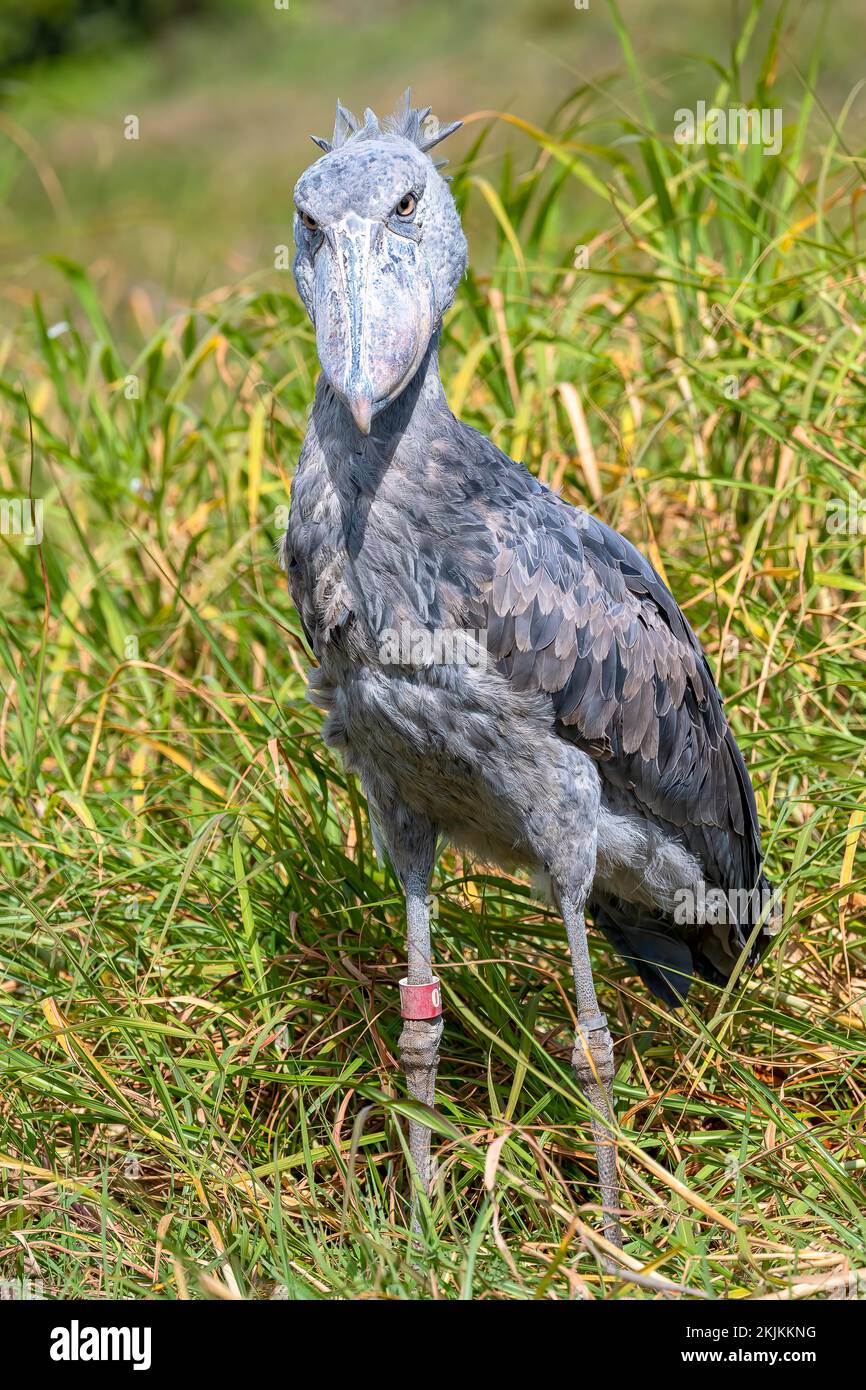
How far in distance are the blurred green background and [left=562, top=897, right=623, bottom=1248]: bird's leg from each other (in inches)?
318

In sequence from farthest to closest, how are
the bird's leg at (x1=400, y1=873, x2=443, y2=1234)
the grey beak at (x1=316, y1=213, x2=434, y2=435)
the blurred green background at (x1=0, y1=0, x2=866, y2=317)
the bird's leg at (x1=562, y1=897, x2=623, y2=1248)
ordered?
1. the blurred green background at (x1=0, y1=0, x2=866, y2=317)
2. the bird's leg at (x1=400, y1=873, x2=443, y2=1234)
3. the bird's leg at (x1=562, y1=897, x2=623, y2=1248)
4. the grey beak at (x1=316, y1=213, x2=434, y2=435)

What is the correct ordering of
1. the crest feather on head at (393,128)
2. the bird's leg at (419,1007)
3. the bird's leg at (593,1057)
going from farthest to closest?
the bird's leg at (419,1007) < the bird's leg at (593,1057) < the crest feather on head at (393,128)

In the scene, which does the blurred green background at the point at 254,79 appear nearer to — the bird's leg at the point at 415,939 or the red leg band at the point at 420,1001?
the bird's leg at the point at 415,939

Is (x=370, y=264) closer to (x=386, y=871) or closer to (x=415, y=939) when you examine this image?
(x=415, y=939)

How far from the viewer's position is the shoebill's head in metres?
2.28

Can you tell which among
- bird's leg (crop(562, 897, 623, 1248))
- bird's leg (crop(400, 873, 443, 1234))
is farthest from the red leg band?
bird's leg (crop(562, 897, 623, 1248))

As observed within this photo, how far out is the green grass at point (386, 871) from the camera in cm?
267

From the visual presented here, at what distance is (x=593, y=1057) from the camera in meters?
2.74

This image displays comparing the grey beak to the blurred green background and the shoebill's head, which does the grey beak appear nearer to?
the shoebill's head

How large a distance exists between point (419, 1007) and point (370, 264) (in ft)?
4.63

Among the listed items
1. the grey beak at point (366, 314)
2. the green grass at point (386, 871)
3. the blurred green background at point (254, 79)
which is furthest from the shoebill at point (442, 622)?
the blurred green background at point (254, 79)

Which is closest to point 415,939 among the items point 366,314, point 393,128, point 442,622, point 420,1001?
point 420,1001

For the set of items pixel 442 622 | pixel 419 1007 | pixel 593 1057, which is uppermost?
pixel 442 622

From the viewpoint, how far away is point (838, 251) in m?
3.81
